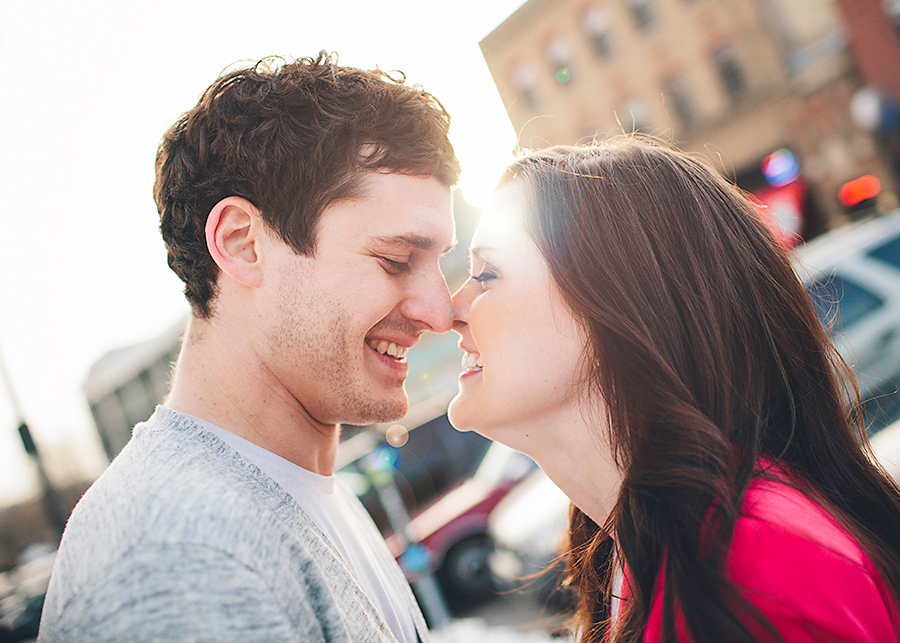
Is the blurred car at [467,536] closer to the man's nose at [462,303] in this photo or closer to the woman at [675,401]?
the woman at [675,401]

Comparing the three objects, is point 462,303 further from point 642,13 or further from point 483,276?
point 642,13

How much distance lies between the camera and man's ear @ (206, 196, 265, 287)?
5.76 feet

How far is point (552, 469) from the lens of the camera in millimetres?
1947

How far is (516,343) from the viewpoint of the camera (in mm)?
1828

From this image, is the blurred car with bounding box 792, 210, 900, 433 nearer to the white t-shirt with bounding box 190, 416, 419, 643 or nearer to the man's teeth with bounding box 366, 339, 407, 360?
the man's teeth with bounding box 366, 339, 407, 360

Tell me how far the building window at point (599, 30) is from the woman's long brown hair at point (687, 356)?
19567 mm

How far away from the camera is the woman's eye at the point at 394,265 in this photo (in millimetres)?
1896

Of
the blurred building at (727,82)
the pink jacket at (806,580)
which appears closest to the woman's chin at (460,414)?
the pink jacket at (806,580)

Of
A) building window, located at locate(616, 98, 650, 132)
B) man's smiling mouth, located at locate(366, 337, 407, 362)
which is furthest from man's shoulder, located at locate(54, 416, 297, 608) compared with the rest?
building window, located at locate(616, 98, 650, 132)

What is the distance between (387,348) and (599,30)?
20.3 m

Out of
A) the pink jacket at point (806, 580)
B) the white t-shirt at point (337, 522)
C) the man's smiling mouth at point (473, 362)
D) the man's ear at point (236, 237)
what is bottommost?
the pink jacket at point (806, 580)

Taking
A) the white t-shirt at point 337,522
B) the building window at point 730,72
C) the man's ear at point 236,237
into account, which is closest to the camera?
the white t-shirt at point 337,522

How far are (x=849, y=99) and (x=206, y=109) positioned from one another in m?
18.1

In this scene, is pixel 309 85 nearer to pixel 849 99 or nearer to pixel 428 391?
pixel 428 391
